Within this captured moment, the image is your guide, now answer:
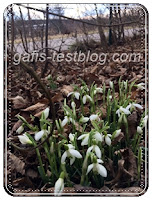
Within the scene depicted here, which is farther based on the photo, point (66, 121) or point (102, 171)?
point (66, 121)

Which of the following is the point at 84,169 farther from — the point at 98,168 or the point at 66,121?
the point at 66,121

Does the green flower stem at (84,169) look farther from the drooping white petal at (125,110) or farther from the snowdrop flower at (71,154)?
the drooping white petal at (125,110)

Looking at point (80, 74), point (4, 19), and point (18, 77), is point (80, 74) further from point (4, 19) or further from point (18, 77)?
point (4, 19)

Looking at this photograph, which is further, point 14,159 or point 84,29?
point 84,29

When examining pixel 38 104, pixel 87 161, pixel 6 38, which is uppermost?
pixel 6 38

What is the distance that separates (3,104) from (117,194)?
44 cm

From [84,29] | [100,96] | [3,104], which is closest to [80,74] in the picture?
[84,29]

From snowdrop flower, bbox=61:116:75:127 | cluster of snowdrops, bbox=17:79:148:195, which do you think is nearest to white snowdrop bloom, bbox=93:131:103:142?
cluster of snowdrops, bbox=17:79:148:195

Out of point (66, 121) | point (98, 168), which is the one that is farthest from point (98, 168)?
point (66, 121)

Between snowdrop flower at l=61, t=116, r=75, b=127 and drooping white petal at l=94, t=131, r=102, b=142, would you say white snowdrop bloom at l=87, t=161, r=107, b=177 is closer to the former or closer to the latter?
drooping white petal at l=94, t=131, r=102, b=142

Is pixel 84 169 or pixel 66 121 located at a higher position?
pixel 66 121

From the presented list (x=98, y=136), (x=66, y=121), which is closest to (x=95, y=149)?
(x=98, y=136)

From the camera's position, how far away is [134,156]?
2.65 ft

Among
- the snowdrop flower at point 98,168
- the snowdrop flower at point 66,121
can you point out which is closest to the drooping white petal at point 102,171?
the snowdrop flower at point 98,168
